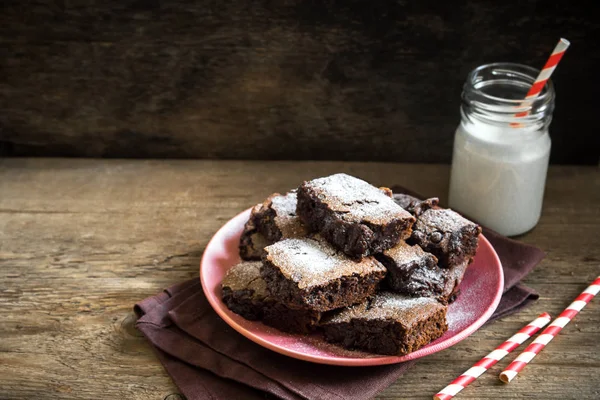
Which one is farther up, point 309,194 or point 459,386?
point 309,194

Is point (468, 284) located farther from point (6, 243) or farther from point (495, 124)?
point (6, 243)

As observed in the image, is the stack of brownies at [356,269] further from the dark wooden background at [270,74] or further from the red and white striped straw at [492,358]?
the dark wooden background at [270,74]

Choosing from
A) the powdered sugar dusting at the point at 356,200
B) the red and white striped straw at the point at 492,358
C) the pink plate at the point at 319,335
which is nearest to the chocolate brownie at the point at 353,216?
the powdered sugar dusting at the point at 356,200

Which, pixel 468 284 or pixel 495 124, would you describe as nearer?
pixel 468 284

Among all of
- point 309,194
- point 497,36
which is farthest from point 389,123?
point 309,194

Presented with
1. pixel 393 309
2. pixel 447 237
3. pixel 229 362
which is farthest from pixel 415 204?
pixel 229 362

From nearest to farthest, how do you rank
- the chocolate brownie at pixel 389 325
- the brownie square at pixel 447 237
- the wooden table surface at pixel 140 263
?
1. the chocolate brownie at pixel 389 325
2. the wooden table surface at pixel 140 263
3. the brownie square at pixel 447 237
